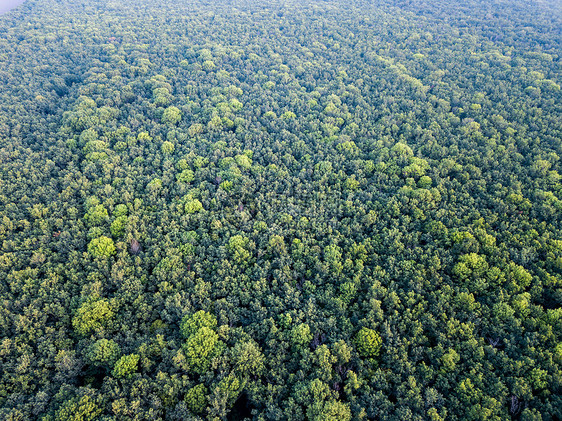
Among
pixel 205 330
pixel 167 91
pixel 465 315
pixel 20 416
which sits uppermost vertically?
pixel 167 91

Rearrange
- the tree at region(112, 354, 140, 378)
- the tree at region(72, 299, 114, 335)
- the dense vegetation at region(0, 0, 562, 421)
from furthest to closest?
1. the tree at region(72, 299, 114, 335)
2. the tree at region(112, 354, 140, 378)
3. the dense vegetation at region(0, 0, 562, 421)

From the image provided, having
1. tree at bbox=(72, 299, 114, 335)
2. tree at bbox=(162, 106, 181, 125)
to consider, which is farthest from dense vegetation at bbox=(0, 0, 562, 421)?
tree at bbox=(162, 106, 181, 125)

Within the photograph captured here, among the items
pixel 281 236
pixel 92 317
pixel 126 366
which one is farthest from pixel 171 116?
pixel 126 366

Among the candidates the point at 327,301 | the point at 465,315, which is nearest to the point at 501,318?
the point at 465,315

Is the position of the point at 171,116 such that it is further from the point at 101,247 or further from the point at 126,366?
the point at 126,366

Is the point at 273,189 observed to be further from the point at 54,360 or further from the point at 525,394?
the point at 525,394

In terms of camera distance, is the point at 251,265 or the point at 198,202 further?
the point at 198,202

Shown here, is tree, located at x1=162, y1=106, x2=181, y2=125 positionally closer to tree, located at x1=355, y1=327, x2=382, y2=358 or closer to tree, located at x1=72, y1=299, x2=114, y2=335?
tree, located at x1=72, y1=299, x2=114, y2=335

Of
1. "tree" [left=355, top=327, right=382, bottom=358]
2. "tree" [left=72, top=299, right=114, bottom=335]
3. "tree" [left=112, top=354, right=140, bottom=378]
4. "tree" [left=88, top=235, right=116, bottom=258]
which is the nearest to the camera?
"tree" [left=112, top=354, right=140, bottom=378]
